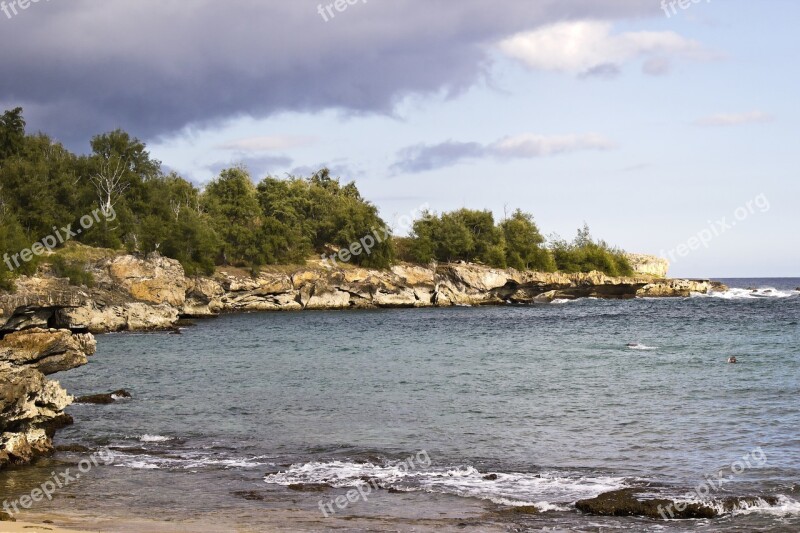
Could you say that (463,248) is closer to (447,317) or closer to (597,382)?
(447,317)

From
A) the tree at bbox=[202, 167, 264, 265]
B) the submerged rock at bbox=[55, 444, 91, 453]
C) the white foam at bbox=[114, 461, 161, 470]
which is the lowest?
the white foam at bbox=[114, 461, 161, 470]

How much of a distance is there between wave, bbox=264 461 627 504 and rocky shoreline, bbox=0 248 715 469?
7148mm

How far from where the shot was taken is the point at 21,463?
19812 millimetres

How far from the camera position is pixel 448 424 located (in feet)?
83.8

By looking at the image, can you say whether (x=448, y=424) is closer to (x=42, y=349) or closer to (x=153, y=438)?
(x=153, y=438)

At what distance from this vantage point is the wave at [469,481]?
17.1 m

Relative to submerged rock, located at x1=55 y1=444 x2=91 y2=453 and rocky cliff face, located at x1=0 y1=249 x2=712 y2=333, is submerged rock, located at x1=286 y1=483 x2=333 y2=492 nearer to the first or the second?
submerged rock, located at x1=55 y1=444 x2=91 y2=453

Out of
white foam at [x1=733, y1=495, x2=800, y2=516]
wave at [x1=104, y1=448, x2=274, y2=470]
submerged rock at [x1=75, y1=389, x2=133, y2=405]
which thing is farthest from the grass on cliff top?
white foam at [x1=733, y1=495, x2=800, y2=516]

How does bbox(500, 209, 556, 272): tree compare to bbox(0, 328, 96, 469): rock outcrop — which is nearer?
bbox(0, 328, 96, 469): rock outcrop

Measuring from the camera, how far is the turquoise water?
57.0 feet

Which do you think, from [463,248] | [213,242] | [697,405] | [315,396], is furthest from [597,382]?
[463,248]

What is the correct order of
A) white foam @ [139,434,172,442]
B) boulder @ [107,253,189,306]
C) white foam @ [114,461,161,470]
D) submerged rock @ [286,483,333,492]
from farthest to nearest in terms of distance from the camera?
boulder @ [107,253,189,306] → white foam @ [139,434,172,442] → white foam @ [114,461,161,470] → submerged rock @ [286,483,333,492]

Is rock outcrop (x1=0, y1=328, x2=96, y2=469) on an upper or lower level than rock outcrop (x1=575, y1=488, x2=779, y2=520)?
upper

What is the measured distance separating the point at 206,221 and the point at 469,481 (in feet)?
309
